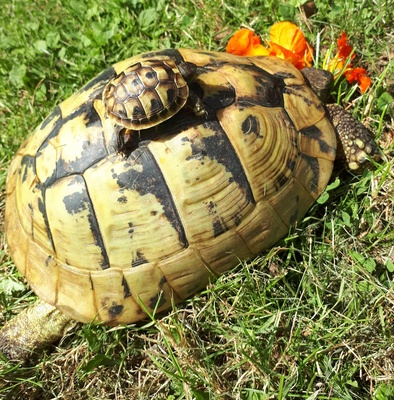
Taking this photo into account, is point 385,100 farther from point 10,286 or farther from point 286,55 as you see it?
point 10,286

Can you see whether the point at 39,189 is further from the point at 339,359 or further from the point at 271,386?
the point at 339,359

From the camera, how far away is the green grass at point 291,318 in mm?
2973

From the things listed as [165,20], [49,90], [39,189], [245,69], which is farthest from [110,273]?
[165,20]

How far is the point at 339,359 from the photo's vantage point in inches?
117

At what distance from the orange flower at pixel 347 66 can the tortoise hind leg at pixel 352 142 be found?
41 centimetres

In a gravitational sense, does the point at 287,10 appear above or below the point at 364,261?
above

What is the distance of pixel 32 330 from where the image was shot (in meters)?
3.30

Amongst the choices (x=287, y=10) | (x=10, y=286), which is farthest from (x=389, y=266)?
(x=10, y=286)

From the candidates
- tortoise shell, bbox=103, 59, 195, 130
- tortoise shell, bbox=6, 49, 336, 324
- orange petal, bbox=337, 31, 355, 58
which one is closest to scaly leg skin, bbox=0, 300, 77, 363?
tortoise shell, bbox=6, 49, 336, 324

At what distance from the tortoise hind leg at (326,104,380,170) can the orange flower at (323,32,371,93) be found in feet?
1.35

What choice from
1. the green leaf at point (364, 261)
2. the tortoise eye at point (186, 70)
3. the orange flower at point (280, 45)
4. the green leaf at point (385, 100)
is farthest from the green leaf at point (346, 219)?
the tortoise eye at point (186, 70)

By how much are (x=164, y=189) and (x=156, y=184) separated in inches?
2.2

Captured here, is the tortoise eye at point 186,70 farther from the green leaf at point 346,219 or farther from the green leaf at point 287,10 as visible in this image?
the green leaf at point 287,10

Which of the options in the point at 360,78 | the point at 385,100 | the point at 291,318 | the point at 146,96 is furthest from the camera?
the point at 360,78
